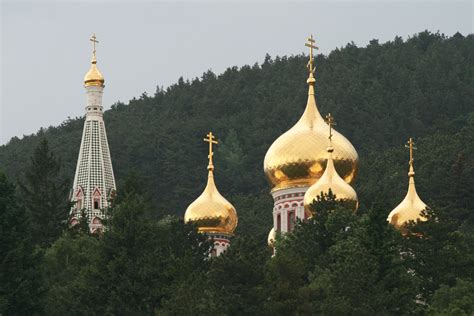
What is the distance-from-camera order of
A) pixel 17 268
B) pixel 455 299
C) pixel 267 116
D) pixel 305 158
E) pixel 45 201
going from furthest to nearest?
1. pixel 267 116
2. pixel 45 201
3. pixel 305 158
4. pixel 17 268
5. pixel 455 299

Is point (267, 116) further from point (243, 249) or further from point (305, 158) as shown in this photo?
point (243, 249)

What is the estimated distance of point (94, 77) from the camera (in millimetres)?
67812

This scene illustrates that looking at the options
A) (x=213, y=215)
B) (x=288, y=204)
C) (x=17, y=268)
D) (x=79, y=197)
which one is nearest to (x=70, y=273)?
(x=17, y=268)

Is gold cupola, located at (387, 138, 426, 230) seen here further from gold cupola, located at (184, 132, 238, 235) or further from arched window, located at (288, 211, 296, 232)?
gold cupola, located at (184, 132, 238, 235)

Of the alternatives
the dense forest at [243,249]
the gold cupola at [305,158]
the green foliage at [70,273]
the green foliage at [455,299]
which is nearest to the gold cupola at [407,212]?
the dense forest at [243,249]

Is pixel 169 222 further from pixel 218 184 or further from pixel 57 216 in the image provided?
pixel 218 184

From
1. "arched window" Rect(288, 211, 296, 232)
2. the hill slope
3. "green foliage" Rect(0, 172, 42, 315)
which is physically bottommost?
"green foliage" Rect(0, 172, 42, 315)

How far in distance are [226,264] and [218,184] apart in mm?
60576

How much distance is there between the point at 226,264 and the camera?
40812mm

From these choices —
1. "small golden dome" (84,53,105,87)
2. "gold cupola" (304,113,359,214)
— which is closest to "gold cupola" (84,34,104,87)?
"small golden dome" (84,53,105,87)

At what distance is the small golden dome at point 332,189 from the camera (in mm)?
50094

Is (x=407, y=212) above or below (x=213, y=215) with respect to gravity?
below

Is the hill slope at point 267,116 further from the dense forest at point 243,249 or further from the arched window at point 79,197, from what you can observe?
the arched window at point 79,197

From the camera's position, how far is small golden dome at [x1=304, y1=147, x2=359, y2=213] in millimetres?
50094
